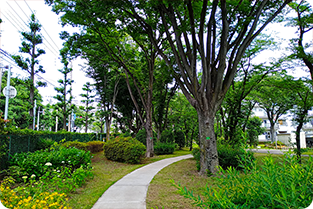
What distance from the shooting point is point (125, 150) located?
12352mm

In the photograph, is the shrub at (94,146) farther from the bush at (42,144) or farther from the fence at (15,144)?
the bush at (42,144)

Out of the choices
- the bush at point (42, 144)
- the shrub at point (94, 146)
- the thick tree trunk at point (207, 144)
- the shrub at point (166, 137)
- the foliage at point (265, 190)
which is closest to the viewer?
the foliage at point (265, 190)

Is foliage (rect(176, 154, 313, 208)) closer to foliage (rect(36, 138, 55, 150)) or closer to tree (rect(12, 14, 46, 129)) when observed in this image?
foliage (rect(36, 138, 55, 150))

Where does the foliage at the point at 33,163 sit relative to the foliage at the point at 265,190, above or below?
below

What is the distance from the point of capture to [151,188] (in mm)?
6602

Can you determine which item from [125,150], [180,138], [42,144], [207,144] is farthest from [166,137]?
[42,144]

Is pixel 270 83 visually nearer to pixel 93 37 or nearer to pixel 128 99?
pixel 93 37

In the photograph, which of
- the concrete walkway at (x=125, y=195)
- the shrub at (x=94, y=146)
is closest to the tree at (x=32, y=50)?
the shrub at (x=94, y=146)

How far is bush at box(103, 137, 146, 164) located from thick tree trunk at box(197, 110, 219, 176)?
5.12 metres

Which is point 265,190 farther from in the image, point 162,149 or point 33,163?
point 162,149

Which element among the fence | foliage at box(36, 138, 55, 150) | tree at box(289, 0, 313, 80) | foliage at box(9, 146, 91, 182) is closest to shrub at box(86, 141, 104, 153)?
the fence

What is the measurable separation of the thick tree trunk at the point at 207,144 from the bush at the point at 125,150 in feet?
16.8

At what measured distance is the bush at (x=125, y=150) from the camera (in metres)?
12.3

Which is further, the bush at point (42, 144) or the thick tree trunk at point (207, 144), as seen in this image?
the bush at point (42, 144)
